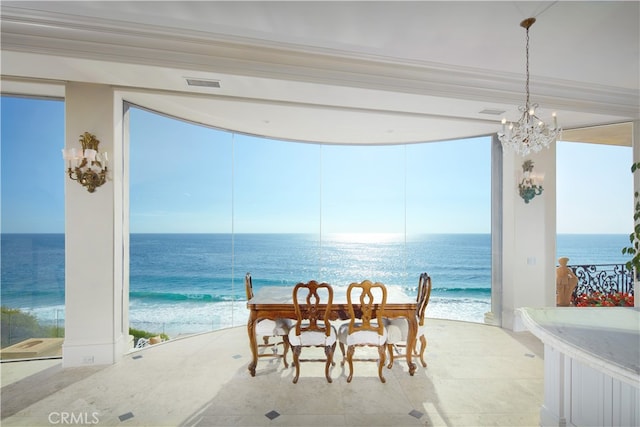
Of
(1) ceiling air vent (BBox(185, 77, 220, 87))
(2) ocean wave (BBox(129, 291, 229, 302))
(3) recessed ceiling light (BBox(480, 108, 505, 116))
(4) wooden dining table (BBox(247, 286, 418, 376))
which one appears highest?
(1) ceiling air vent (BBox(185, 77, 220, 87))

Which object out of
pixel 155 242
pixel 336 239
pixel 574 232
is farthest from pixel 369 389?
pixel 336 239

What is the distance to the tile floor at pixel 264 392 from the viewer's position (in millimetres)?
2176

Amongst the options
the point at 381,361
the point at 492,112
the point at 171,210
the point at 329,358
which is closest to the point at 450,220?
the point at 492,112

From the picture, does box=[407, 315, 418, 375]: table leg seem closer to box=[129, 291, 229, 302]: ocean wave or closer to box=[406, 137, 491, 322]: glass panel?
box=[129, 291, 229, 302]: ocean wave

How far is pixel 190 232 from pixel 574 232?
19.3ft

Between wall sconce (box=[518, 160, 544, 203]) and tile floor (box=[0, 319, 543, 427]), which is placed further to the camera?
wall sconce (box=[518, 160, 544, 203])

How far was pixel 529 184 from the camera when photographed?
13.2 ft

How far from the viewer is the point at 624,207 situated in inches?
152

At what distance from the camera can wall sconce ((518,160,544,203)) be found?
4.02 meters

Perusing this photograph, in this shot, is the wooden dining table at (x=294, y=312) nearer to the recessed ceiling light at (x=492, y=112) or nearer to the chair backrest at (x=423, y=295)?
the chair backrest at (x=423, y=295)

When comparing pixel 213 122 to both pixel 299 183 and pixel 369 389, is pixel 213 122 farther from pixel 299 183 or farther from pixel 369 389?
pixel 299 183

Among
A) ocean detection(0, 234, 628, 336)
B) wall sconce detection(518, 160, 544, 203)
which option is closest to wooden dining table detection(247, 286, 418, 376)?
ocean detection(0, 234, 628, 336)

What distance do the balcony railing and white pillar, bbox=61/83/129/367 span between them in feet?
21.0

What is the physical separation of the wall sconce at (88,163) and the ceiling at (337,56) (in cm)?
63
